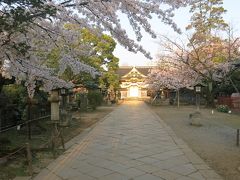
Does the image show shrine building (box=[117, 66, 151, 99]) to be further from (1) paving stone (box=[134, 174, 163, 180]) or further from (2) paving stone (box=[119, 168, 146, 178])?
(1) paving stone (box=[134, 174, 163, 180])

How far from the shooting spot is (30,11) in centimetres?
632

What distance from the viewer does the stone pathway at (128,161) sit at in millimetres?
7305

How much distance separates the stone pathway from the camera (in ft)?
24.0

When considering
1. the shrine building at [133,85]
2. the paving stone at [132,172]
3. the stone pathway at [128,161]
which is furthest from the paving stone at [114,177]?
the shrine building at [133,85]

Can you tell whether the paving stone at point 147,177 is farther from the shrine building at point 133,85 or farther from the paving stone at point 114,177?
the shrine building at point 133,85

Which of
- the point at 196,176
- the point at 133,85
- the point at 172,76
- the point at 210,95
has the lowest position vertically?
the point at 196,176

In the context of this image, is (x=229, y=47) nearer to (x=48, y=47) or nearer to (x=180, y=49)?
(x=180, y=49)

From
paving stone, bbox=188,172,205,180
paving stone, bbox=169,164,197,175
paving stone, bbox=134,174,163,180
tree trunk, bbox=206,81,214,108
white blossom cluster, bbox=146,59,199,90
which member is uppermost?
white blossom cluster, bbox=146,59,199,90

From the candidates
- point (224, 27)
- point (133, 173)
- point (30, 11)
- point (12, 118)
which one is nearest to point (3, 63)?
point (30, 11)

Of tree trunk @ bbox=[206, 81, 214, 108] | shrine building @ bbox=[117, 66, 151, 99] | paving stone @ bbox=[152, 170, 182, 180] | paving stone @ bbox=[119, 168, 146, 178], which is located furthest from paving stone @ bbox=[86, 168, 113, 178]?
shrine building @ bbox=[117, 66, 151, 99]

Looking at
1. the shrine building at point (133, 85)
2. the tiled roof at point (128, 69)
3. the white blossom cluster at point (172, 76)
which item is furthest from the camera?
the tiled roof at point (128, 69)

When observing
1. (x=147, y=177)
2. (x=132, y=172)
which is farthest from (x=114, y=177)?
(x=147, y=177)

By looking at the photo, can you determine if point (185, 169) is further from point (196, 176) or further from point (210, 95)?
point (210, 95)

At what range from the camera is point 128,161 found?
874cm
